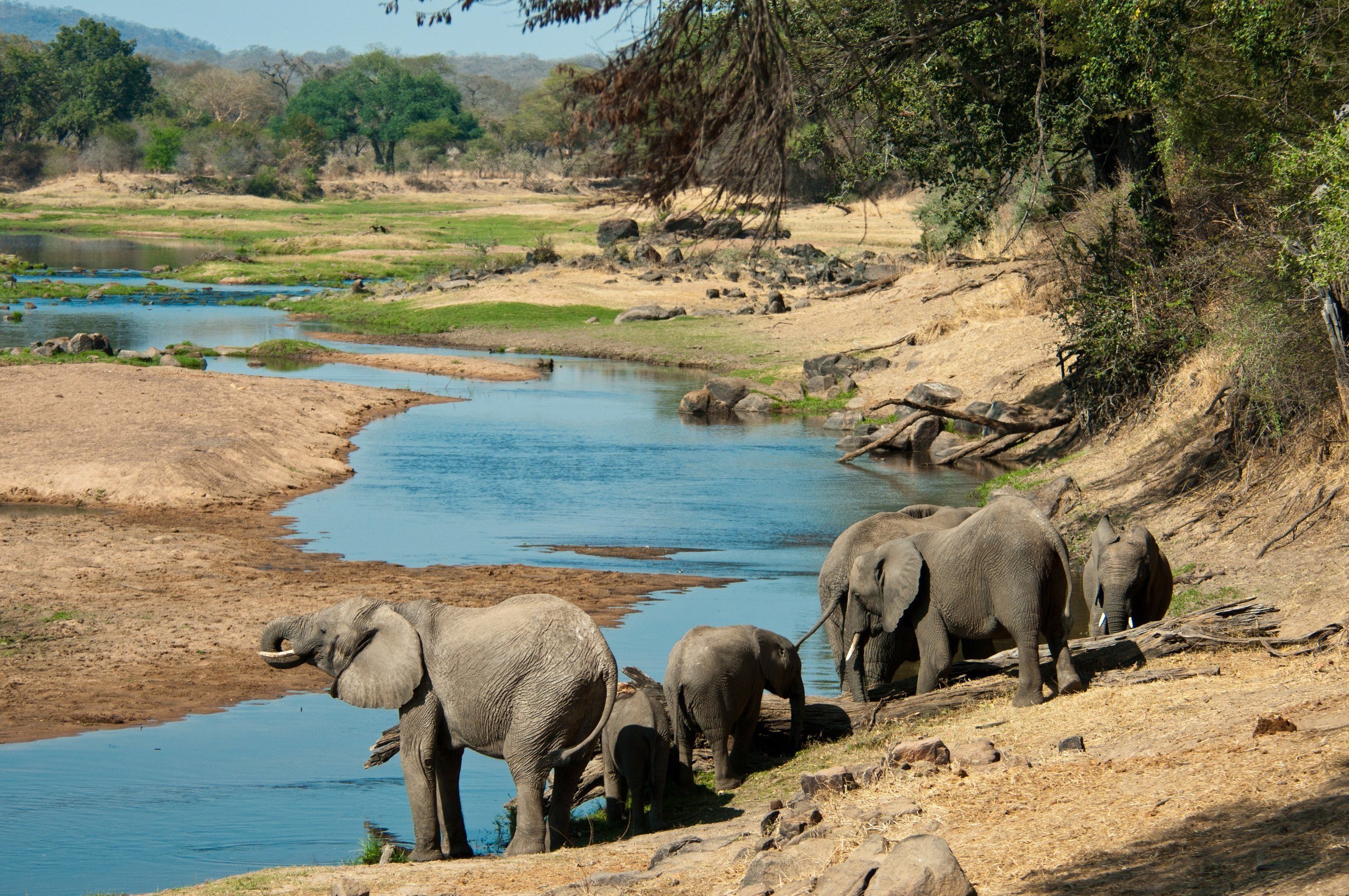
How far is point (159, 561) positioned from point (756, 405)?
19.1 m

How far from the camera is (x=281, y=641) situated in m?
10.2

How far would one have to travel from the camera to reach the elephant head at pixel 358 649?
32.1ft

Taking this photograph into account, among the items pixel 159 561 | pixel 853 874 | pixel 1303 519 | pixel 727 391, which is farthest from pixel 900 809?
pixel 727 391

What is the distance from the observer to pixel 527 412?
3519cm

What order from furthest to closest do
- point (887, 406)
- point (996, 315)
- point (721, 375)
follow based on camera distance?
point (721, 375)
point (996, 315)
point (887, 406)

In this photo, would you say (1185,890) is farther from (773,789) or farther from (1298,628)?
(1298,628)

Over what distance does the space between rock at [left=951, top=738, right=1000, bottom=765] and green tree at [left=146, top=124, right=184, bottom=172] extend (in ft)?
408

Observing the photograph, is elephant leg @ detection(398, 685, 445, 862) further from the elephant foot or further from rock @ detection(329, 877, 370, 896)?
rock @ detection(329, 877, 370, 896)

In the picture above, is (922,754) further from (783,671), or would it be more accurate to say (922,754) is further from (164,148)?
(164,148)

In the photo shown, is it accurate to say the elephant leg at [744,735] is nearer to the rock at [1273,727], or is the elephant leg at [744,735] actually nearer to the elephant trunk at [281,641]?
the elephant trunk at [281,641]

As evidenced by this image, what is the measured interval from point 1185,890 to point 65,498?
19.9 metres

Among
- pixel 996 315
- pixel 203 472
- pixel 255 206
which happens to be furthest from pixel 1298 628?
pixel 255 206

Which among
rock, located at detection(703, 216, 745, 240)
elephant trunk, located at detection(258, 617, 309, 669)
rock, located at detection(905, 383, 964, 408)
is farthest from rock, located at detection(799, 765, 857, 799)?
rock, located at detection(905, 383, 964, 408)

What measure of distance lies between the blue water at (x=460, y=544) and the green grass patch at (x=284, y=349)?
1694mm
